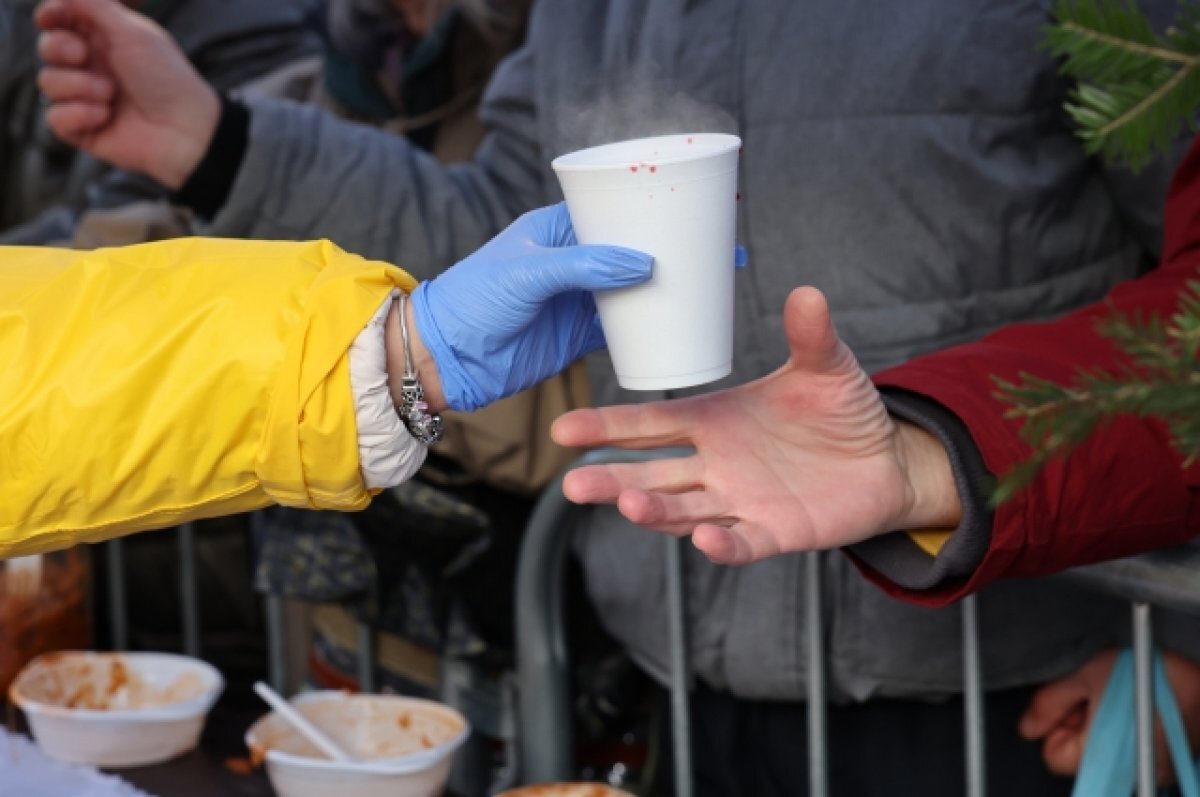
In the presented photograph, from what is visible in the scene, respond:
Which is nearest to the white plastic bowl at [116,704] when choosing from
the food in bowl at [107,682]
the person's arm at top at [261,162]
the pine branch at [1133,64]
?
the food in bowl at [107,682]

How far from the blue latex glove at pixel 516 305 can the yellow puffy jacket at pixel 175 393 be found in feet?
0.22

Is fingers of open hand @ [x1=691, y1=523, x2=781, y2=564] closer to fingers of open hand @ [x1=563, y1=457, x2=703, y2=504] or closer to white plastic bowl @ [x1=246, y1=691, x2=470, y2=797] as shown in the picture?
fingers of open hand @ [x1=563, y1=457, x2=703, y2=504]

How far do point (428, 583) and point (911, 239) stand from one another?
1.02 meters

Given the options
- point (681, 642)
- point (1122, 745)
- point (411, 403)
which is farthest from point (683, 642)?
point (411, 403)

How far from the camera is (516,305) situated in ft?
4.42

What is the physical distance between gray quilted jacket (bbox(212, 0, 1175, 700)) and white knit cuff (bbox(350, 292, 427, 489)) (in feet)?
2.14

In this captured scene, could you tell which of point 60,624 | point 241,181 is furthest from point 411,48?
point 60,624

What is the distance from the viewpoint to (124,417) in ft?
4.37

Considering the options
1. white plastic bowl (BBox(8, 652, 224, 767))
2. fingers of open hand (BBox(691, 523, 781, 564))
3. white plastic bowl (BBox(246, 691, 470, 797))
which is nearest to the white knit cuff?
fingers of open hand (BBox(691, 523, 781, 564))

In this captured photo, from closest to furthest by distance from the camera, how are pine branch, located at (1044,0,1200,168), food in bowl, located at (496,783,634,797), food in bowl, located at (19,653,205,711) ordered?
pine branch, located at (1044,0,1200,168)
food in bowl, located at (496,783,634,797)
food in bowl, located at (19,653,205,711)

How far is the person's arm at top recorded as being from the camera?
236 centimetres

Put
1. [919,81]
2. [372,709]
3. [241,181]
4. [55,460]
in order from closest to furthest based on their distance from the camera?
[55,460] < [919,81] < [372,709] < [241,181]

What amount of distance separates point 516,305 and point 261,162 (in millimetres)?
1154

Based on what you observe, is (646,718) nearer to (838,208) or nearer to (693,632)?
(693,632)
